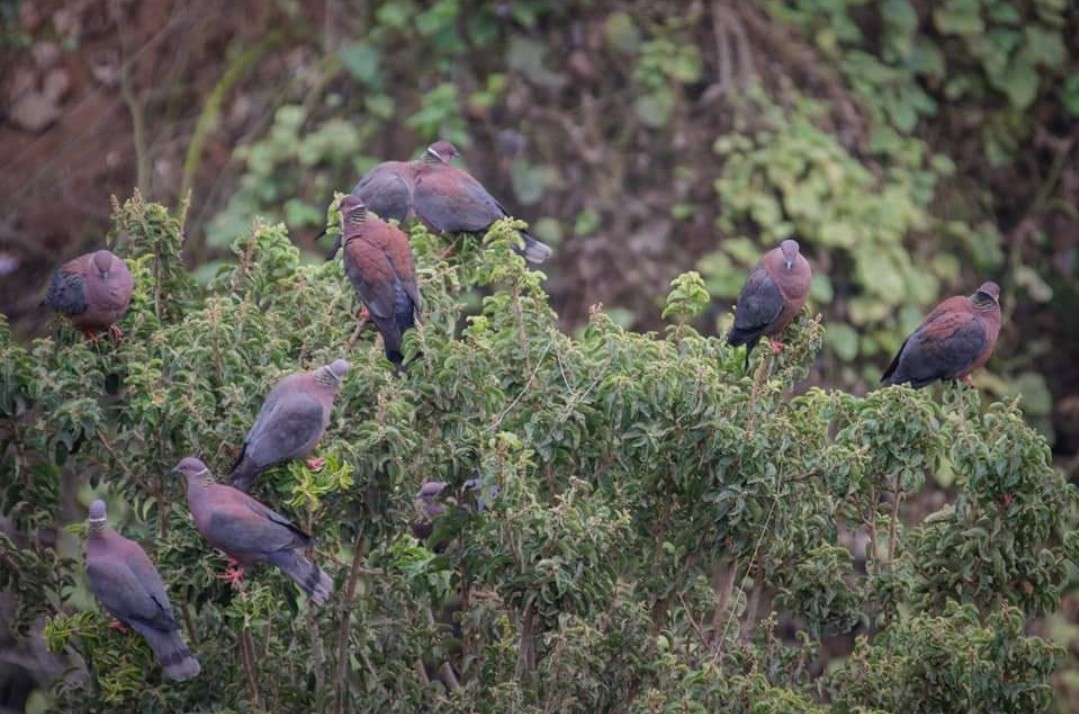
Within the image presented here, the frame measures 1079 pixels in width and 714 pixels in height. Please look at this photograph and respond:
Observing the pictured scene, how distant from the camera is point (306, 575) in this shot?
455 centimetres

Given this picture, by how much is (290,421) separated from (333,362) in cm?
41

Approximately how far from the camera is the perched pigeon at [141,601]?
4516 millimetres

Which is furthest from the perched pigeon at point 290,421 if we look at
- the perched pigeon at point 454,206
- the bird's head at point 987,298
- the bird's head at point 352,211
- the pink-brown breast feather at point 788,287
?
the bird's head at point 987,298

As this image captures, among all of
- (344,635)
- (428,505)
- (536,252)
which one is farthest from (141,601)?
(536,252)

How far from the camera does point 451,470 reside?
4566 millimetres

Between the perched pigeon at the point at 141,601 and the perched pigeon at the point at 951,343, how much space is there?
98.3 inches

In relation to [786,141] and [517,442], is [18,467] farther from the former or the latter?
[786,141]

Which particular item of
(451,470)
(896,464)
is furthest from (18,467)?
(896,464)

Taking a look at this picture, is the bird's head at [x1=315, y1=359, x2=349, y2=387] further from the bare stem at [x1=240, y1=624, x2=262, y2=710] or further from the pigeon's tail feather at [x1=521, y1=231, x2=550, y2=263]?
the pigeon's tail feather at [x1=521, y1=231, x2=550, y2=263]

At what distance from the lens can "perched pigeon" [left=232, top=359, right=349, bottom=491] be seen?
4336 millimetres

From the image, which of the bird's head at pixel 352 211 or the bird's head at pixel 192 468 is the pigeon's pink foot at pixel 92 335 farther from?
the bird's head at pixel 352 211

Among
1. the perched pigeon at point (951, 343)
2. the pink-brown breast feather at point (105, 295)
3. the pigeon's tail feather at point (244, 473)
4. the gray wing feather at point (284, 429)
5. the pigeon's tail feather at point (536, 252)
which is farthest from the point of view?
the pigeon's tail feather at point (536, 252)

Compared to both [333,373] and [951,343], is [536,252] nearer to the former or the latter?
[333,373]

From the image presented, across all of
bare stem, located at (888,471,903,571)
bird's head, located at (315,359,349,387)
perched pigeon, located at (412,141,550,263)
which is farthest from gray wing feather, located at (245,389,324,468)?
bare stem, located at (888,471,903,571)
